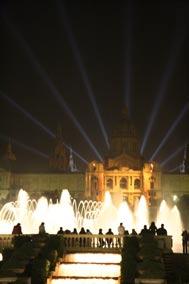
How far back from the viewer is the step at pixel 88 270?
1090 inches

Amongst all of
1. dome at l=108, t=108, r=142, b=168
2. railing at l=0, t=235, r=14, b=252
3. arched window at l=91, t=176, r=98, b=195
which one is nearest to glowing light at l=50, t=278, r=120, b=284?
railing at l=0, t=235, r=14, b=252

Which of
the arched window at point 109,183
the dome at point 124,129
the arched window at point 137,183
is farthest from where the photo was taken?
the dome at point 124,129

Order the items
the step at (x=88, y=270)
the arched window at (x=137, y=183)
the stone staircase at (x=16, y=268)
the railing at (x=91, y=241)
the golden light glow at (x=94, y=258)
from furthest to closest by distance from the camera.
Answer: the arched window at (x=137, y=183) → the railing at (x=91, y=241) → the golden light glow at (x=94, y=258) → the step at (x=88, y=270) → the stone staircase at (x=16, y=268)

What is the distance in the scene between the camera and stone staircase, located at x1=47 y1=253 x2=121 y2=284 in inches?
1036

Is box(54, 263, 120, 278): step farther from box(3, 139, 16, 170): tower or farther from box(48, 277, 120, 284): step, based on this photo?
box(3, 139, 16, 170): tower

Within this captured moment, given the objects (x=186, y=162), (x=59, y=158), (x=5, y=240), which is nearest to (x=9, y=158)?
(x=59, y=158)

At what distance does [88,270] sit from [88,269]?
0.32 ft

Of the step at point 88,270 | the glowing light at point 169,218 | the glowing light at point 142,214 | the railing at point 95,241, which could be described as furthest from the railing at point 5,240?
the glowing light at point 142,214

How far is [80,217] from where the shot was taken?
83.7m

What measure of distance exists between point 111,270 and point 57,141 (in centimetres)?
11334

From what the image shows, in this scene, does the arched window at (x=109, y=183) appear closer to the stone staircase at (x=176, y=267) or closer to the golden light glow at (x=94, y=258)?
the golden light glow at (x=94, y=258)

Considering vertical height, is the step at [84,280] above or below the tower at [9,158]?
below

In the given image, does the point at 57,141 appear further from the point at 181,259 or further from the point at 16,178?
the point at 181,259

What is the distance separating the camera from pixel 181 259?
29797 millimetres
